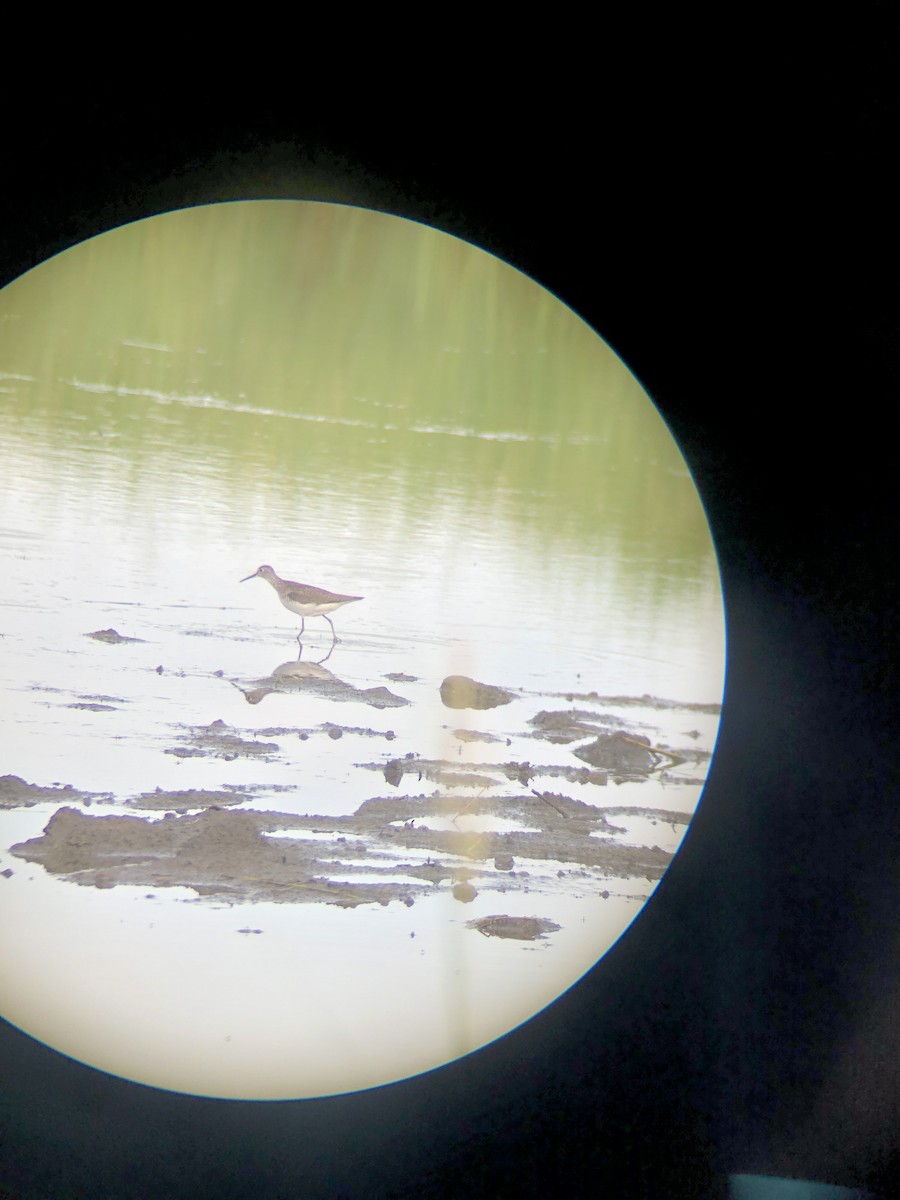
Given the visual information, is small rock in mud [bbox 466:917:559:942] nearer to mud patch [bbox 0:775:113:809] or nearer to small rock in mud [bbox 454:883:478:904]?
small rock in mud [bbox 454:883:478:904]

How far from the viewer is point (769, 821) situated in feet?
3.96

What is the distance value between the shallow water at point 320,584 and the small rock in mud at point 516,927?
0.01 metres

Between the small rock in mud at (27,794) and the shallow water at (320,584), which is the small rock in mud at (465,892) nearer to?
the shallow water at (320,584)

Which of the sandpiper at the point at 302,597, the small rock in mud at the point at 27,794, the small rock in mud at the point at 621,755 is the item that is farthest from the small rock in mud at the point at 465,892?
the small rock in mud at the point at 27,794

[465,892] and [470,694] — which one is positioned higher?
[470,694]

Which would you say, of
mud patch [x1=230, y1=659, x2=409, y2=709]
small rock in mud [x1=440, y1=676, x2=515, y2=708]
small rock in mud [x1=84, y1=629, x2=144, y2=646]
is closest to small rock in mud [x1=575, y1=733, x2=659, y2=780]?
small rock in mud [x1=440, y1=676, x2=515, y2=708]

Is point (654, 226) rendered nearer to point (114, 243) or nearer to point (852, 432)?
point (852, 432)

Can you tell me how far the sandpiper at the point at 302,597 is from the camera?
3.62 ft

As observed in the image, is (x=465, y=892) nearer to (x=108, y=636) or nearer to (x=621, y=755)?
(x=621, y=755)

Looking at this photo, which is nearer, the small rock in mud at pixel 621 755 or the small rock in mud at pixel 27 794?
the small rock in mud at pixel 27 794

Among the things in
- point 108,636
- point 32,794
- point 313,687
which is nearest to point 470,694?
point 313,687

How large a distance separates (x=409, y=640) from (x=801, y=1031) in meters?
0.81

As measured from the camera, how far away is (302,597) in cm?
111

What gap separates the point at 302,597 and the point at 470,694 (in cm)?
27
